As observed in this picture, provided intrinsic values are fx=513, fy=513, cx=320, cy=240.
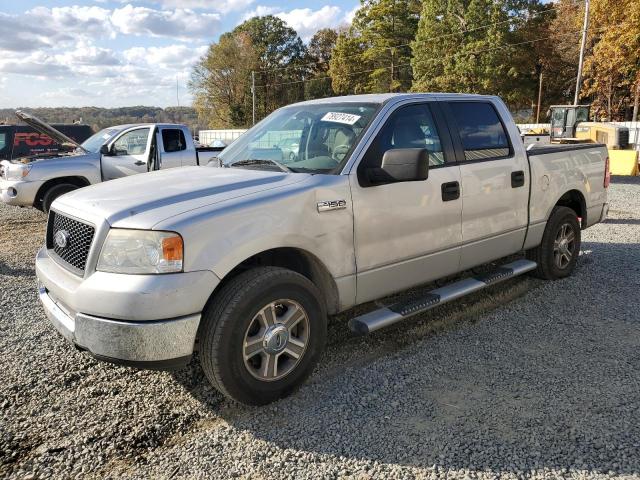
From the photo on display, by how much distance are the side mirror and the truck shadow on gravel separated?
136 cm

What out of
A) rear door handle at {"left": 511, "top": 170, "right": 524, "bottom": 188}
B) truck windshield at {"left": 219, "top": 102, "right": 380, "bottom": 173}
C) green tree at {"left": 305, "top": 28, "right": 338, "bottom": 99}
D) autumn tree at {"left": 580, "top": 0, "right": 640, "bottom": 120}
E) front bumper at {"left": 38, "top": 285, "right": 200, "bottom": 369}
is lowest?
front bumper at {"left": 38, "top": 285, "right": 200, "bottom": 369}

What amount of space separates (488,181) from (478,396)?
6.24 ft

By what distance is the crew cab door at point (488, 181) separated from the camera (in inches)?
167

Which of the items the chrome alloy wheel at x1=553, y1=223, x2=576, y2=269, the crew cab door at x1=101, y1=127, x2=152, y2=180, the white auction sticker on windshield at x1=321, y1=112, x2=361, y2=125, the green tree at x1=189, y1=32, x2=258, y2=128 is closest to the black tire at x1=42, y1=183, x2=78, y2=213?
the crew cab door at x1=101, y1=127, x2=152, y2=180

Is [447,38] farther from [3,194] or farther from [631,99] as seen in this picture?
[3,194]

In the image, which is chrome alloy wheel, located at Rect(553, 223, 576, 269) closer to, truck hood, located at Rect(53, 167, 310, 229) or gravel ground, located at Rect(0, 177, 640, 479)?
gravel ground, located at Rect(0, 177, 640, 479)

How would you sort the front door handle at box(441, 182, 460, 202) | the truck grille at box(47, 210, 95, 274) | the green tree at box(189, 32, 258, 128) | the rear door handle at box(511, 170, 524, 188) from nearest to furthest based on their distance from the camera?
the truck grille at box(47, 210, 95, 274) < the front door handle at box(441, 182, 460, 202) < the rear door handle at box(511, 170, 524, 188) < the green tree at box(189, 32, 258, 128)

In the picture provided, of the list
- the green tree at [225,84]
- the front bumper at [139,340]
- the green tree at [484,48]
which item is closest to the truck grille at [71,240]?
the front bumper at [139,340]

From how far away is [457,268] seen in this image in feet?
14.0

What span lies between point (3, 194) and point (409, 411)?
8.76m

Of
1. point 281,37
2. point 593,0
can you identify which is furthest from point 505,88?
point 281,37

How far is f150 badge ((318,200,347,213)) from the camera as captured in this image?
3277mm

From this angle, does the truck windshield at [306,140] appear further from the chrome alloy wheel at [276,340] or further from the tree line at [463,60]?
the tree line at [463,60]

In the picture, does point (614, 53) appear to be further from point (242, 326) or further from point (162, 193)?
point (242, 326)
